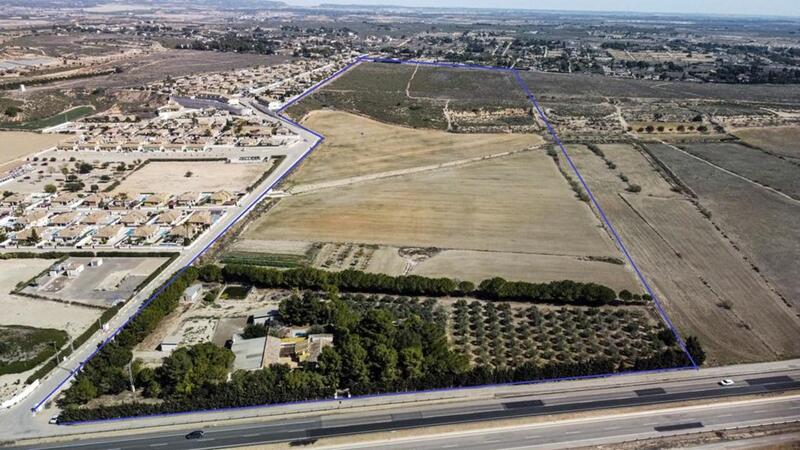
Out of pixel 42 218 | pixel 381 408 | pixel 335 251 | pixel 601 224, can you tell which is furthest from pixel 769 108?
pixel 42 218

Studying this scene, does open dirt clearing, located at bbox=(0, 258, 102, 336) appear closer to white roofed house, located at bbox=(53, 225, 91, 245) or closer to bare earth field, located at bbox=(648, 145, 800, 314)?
white roofed house, located at bbox=(53, 225, 91, 245)

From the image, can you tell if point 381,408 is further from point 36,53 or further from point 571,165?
point 36,53

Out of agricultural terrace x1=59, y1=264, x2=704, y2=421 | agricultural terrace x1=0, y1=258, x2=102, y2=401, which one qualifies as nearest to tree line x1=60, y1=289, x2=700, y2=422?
agricultural terrace x1=59, y1=264, x2=704, y2=421

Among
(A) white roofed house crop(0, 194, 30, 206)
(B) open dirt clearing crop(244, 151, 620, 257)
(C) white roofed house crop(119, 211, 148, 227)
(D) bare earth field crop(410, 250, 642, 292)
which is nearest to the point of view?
(D) bare earth field crop(410, 250, 642, 292)

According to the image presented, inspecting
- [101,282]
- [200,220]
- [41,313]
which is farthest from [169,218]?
[41,313]

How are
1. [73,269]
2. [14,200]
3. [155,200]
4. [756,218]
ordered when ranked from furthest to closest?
[14,200] → [155,200] → [756,218] → [73,269]

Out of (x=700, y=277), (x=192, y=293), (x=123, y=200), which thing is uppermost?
(x=700, y=277)

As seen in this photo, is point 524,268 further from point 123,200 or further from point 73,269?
point 123,200
